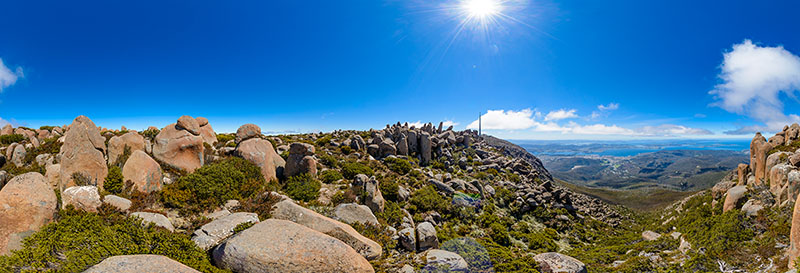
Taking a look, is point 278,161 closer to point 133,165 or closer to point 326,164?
point 326,164

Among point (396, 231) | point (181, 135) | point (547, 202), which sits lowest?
point (547, 202)

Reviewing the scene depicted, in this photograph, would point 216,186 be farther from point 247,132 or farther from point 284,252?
point 284,252

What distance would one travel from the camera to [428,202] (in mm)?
21125

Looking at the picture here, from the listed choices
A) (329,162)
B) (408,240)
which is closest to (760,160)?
(408,240)

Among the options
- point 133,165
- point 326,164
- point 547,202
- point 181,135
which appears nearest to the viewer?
point 133,165

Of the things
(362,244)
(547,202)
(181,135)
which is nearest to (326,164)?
(181,135)

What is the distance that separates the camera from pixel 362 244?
11.4m

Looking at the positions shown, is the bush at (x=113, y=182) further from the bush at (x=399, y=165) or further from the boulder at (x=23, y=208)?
the bush at (x=399, y=165)

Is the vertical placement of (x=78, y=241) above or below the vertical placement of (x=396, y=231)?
above

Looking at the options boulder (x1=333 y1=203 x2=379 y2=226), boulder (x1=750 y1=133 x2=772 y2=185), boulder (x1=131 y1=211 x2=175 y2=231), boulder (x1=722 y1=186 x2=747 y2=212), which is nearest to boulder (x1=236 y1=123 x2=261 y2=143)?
boulder (x1=131 y1=211 x2=175 y2=231)

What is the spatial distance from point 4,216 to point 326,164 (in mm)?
18545

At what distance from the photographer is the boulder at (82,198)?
36.1ft

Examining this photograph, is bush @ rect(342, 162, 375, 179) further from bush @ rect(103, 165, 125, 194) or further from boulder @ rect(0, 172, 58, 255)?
boulder @ rect(0, 172, 58, 255)

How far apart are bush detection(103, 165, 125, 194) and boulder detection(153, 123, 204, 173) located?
13.2 feet
